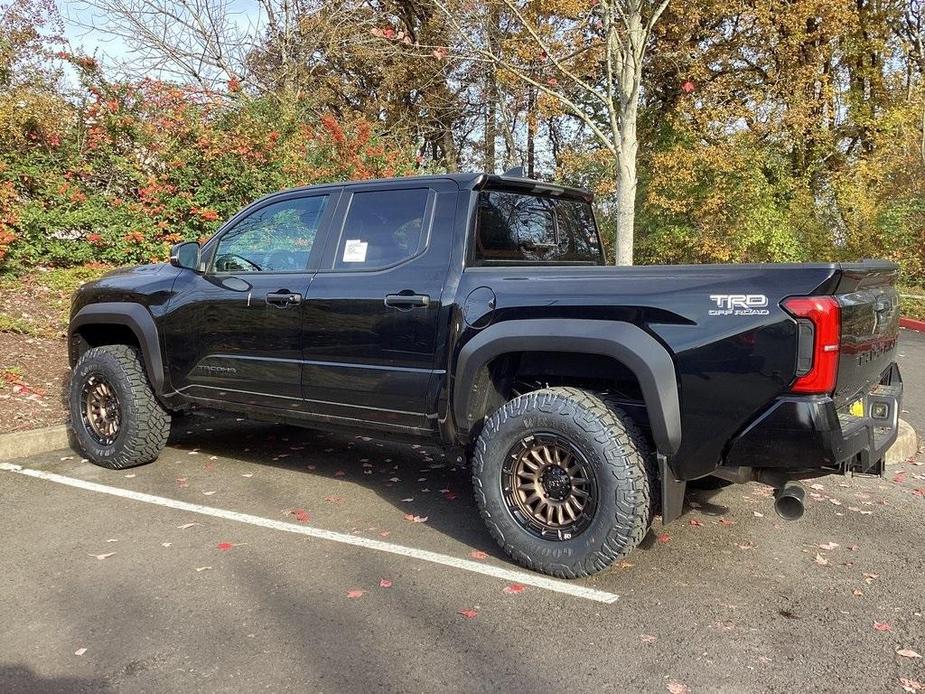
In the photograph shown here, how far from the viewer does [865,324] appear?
332 centimetres

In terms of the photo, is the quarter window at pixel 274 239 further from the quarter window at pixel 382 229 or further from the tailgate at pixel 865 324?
the tailgate at pixel 865 324

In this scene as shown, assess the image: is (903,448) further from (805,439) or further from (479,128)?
(479,128)

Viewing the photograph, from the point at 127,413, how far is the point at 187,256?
1.18m

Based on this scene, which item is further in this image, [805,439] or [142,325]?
[142,325]

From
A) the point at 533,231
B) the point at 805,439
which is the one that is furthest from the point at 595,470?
the point at 533,231

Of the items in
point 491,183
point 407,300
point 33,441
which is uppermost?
point 491,183

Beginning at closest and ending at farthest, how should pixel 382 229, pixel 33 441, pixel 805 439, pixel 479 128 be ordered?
pixel 805 439
pixel 382 229
pixel 33 441
pixel 479 128

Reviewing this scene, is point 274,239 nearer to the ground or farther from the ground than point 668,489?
farther from the ground

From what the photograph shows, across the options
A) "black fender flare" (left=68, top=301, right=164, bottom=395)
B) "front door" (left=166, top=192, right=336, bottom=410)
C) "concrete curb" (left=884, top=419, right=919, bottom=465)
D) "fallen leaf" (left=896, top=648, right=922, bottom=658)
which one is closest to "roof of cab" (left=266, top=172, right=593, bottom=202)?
"front door" (left=166, top=192, right=336, bottom=410)

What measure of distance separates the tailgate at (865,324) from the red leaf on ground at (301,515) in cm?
286

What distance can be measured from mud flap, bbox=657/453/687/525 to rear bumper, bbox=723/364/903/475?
0.24m

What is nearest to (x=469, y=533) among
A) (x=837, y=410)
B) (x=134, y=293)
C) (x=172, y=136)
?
(x=837, y=410)

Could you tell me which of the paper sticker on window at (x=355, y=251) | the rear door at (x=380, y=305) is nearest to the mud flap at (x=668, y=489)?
the rear door at (x=380, y=305)

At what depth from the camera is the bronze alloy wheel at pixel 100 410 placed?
213 inches
